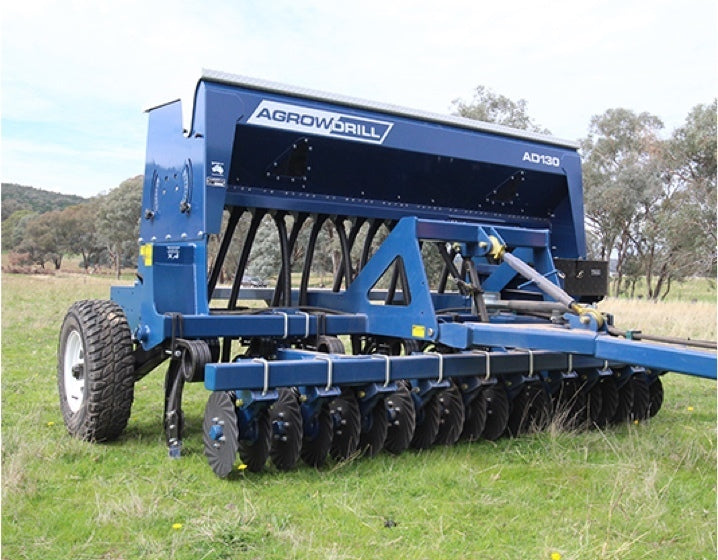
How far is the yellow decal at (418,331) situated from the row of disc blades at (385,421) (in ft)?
1.29

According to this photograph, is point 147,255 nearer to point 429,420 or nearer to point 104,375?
point 104,375

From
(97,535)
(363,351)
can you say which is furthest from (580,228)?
(97,535)

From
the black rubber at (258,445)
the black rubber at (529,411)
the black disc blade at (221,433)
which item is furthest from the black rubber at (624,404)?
the black disc blade at (221,433)

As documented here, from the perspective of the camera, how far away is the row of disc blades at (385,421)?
4.08 metres

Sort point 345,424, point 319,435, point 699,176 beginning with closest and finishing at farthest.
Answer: point 319,435
point 345,424
point 699,176

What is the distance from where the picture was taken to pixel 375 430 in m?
4.47

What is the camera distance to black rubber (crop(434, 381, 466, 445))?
15.7ft

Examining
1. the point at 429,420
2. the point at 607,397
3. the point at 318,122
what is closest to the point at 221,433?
the point at 429,420

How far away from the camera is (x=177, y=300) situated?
16.5 ft

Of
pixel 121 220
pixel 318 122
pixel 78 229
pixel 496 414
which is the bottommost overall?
pixel 496 414

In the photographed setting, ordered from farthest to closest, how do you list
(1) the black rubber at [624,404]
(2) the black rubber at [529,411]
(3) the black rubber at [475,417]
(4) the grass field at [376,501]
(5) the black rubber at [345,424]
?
(1) the black rubber at [624,404]
(2) the black rubber at [529,411]
(3) the black rubber at [475,417]
(5) the black rubber at [345,424]
(4) the grass field at [376,501]

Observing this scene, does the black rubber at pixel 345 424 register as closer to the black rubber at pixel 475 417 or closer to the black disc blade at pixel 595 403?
the black rubber at pixel 475 417

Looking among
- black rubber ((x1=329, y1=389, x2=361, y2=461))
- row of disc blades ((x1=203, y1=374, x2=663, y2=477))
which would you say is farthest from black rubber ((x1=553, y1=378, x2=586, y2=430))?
black rubber ((x1=329, y1=389, x2=361, y2=461))

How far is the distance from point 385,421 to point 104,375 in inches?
72.8
